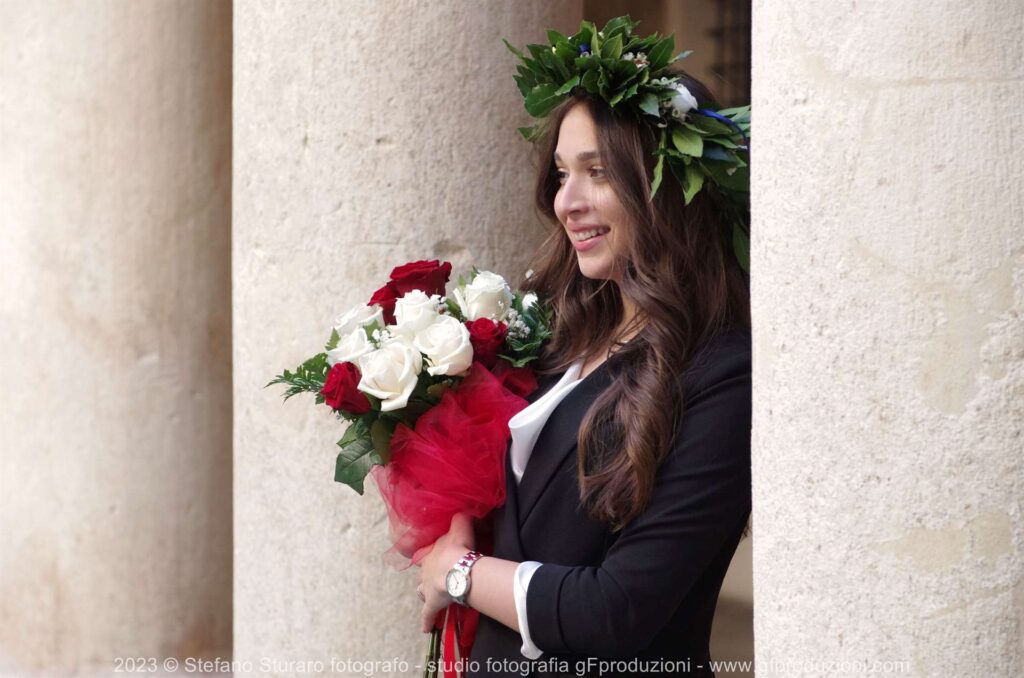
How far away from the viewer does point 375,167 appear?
2729mm

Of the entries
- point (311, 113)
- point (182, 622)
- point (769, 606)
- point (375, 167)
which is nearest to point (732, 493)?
point (769, 606)

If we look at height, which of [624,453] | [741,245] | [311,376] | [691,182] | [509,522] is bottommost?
[509,522]

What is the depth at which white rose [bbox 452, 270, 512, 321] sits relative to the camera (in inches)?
90.6

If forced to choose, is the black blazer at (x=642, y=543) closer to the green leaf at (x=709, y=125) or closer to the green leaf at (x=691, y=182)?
the green leaf at (x=691, y=182)

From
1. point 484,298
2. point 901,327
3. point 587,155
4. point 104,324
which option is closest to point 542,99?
point 587,155

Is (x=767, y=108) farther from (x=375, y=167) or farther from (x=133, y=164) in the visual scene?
(x=133, y=164)

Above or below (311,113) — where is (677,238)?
below

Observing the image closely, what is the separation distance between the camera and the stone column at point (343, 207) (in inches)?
107

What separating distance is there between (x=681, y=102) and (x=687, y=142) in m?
0.08

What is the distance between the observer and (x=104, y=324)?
3.83 meters

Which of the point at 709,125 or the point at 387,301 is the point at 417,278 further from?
the point at 709,125

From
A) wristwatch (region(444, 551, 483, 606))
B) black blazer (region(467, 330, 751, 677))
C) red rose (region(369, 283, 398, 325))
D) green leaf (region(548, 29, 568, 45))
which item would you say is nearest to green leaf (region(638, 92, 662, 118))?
green leaf (region(548, 29, 568, 45))

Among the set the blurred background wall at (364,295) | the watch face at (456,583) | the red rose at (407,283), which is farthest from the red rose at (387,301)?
the watch face at (456,583)

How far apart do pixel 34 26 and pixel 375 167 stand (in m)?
1.72
